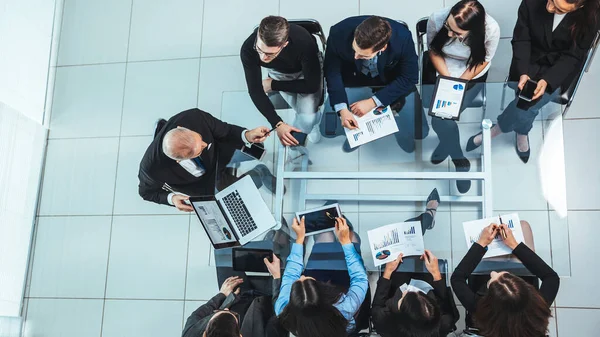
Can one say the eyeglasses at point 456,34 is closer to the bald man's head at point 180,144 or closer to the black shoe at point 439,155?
the black shoe at point 439,155

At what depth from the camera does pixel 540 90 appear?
2.34m

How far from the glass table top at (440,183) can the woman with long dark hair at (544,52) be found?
0.13ft

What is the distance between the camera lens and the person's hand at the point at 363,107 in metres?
2.41

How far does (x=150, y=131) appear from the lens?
349cm

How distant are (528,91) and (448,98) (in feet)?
1.33

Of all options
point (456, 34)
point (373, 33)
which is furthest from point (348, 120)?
point (456, 34)

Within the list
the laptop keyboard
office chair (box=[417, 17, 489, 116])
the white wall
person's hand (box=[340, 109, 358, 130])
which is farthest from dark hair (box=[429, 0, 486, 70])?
the white wall

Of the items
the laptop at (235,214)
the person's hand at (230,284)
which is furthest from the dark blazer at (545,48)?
the person's hand at (230,284)

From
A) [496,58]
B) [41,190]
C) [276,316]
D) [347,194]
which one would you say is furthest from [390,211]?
[41,190]

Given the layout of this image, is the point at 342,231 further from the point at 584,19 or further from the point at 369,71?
the point at 584,19

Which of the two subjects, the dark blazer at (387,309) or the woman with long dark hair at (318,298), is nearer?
the woman with long dark hair at (318,298)

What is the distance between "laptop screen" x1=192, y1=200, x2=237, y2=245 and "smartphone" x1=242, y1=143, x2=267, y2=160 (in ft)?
1.05

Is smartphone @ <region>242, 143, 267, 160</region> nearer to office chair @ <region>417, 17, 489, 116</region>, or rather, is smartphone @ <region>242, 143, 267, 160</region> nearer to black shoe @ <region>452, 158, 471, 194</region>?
office chair @ <region>417, 17, 489, 116</region>

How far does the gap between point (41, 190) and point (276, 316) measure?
2234mm
